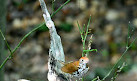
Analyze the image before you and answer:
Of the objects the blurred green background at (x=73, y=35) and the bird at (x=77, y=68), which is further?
the blurred green background at (x=73, y=35)

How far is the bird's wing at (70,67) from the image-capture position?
1.18 m

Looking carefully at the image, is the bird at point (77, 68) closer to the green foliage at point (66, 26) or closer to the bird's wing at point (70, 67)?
the bird's wing at point (70, 67)

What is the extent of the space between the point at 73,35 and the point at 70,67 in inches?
103

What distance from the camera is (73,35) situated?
380cm

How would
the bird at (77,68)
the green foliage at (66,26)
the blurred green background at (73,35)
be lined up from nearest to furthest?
the bird at (77,68), the blurred green background at (73,35), the green foliage at (66,26)

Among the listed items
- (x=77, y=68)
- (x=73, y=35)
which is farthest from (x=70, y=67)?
(x=73, y=35)

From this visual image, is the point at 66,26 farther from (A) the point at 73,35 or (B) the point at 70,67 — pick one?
(B) the point at 70,67

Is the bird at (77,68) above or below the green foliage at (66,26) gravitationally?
below

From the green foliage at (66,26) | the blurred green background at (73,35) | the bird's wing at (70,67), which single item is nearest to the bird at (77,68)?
the bird's wing at (70,67)

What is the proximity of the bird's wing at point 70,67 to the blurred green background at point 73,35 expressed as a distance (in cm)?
179

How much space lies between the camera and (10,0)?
4203 millimetres

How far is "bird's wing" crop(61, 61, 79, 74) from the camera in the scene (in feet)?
3.87

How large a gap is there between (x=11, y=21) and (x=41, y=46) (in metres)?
0.67

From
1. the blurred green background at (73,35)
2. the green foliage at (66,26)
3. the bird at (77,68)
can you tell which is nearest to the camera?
the bird at (77,68)
